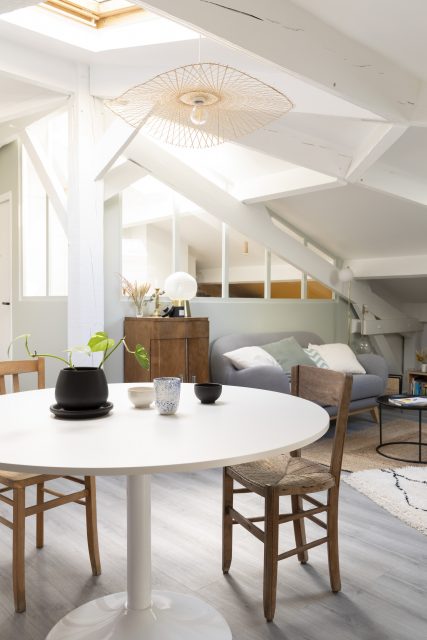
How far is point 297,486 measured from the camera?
2.02 m

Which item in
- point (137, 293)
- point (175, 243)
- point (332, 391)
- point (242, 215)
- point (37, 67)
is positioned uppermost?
point (37, 67)

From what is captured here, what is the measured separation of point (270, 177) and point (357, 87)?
2.39 metres

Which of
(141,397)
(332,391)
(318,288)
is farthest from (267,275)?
(141,397)

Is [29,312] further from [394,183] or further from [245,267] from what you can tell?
[394,183]

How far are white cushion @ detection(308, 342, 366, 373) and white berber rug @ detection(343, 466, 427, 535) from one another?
1628 millimetres

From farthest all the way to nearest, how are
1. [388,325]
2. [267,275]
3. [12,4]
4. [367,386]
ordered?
1. [388,325]
2. [267,275]
3. [367,386]
4. [12,4]

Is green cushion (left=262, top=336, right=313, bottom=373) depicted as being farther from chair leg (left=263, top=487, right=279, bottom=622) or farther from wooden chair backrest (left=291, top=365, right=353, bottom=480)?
chair leg (left=263, top=487, right=279, bottom=622)

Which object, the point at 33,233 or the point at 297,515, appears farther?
the point at 33,233

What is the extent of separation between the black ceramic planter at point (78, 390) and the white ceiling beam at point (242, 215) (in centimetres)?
290

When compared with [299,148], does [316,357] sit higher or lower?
lower

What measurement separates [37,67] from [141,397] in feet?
7.77

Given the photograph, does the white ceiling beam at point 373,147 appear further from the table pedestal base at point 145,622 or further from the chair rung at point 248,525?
the table pedestal base at point 145,622

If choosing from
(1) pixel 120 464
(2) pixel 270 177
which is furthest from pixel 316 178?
(1) pixel 120 464

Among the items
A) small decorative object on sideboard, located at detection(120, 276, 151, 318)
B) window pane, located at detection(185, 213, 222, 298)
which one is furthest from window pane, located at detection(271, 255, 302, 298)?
small decorative object on sideboard, located at detection(120, 276, 151, 318)
